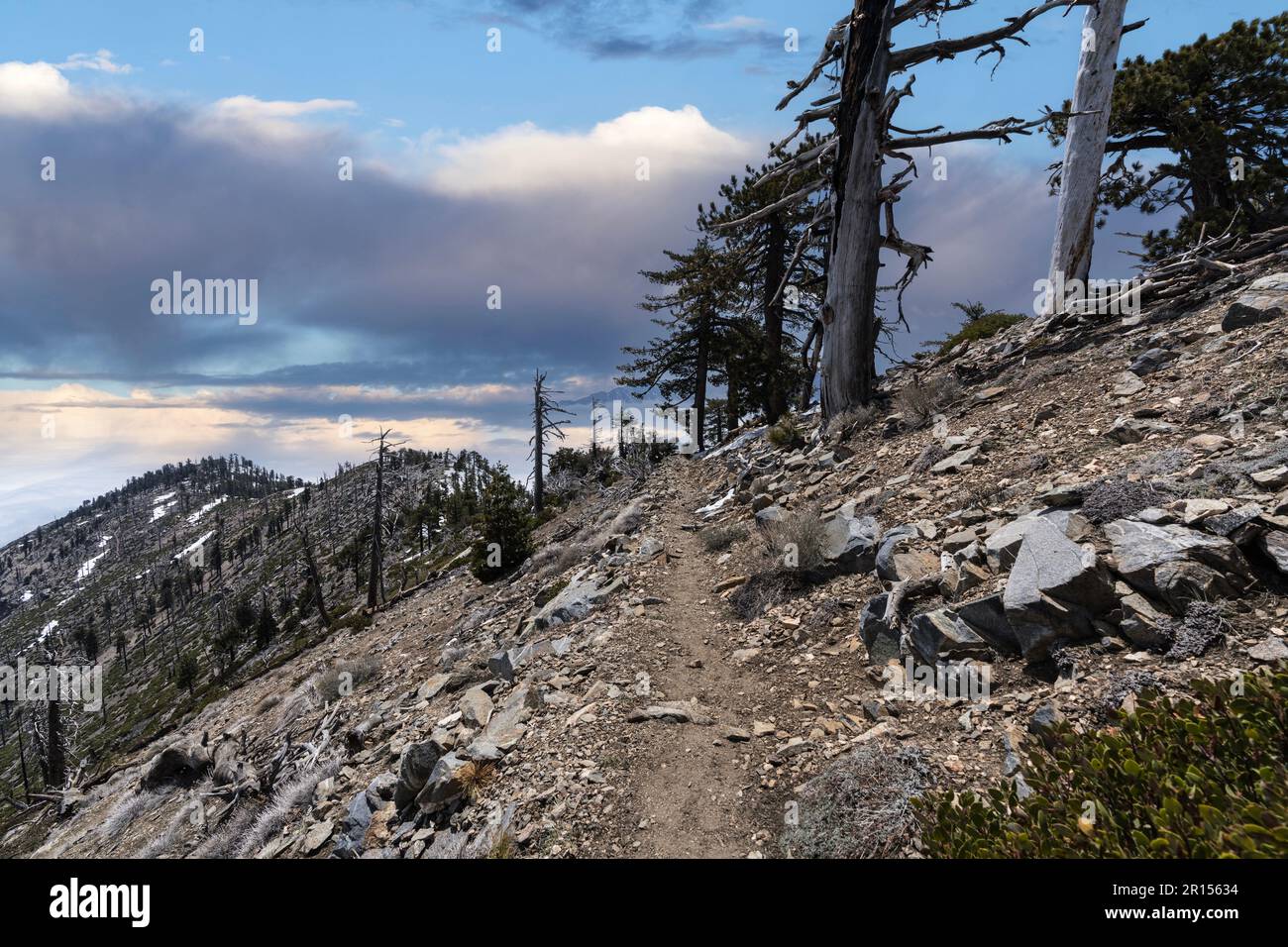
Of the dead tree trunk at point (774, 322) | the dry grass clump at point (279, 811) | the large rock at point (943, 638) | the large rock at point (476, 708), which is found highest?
the dead tree trunk at point (774, 322)

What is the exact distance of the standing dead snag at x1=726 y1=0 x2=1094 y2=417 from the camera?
12484 millimetres

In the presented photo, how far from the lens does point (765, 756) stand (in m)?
5.17

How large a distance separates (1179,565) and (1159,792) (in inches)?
95.2

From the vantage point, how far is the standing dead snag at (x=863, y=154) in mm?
12484

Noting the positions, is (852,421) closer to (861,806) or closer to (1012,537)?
(1012,537)

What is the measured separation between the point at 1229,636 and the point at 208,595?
204 meters

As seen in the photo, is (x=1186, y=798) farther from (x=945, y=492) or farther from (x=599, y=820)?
(x=945, y=492)

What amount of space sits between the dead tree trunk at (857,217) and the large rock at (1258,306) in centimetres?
607

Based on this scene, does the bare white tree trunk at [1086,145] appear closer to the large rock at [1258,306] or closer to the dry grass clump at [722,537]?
the large rock at [1258,306]

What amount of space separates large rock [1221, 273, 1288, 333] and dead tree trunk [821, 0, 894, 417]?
607cm
